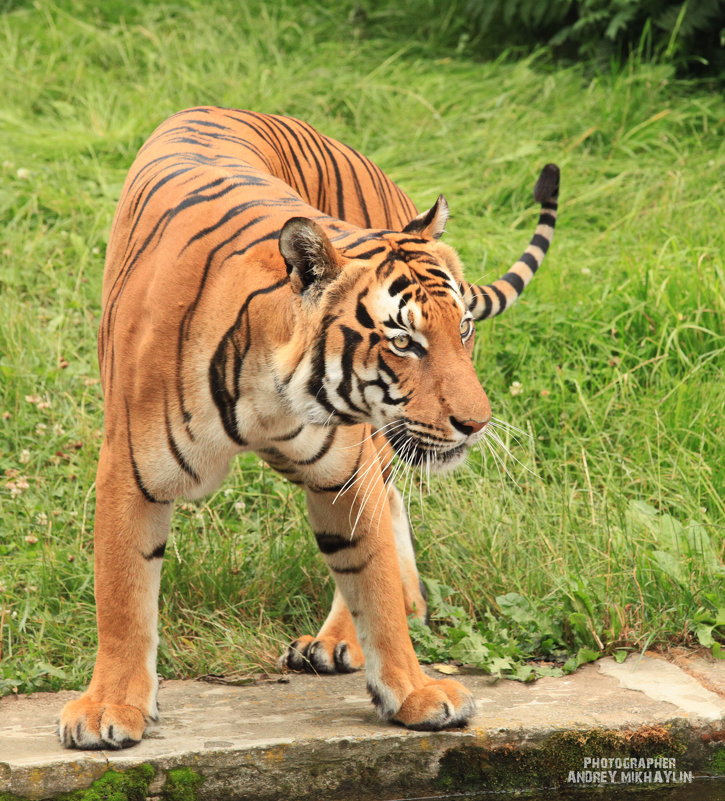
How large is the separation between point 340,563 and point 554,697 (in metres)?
0.74

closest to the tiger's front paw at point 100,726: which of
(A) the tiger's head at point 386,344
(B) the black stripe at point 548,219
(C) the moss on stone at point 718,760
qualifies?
(A) the tiger's head at point 386,344

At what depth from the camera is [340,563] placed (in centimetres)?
315

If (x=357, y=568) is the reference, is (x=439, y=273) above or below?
above

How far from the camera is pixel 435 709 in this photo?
298 centimetres

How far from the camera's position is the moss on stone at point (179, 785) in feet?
9.21

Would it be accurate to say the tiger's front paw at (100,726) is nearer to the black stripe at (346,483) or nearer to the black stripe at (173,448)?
the black stripe at (173,448)

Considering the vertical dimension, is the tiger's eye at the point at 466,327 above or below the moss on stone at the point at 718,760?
above

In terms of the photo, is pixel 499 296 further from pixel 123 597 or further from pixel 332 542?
pixel 123 597

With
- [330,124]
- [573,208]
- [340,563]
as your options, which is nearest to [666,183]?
[573,208]

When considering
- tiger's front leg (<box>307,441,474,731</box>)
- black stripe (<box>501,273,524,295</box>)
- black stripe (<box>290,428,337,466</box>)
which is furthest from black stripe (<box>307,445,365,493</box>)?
black stripe (<box>501,273,524,295</box>)

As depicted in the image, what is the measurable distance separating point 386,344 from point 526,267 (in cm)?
160

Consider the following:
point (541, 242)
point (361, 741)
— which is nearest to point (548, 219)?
point (541, 242)

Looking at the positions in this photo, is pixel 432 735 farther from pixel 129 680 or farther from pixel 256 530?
pixel 256 530

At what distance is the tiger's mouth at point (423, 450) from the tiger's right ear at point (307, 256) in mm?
387
